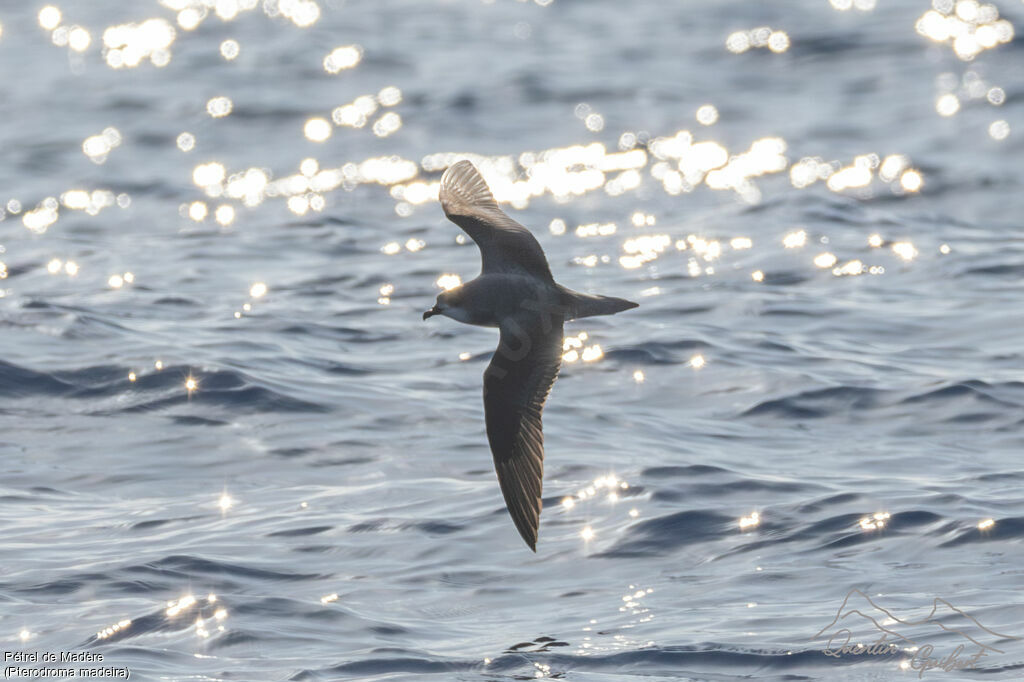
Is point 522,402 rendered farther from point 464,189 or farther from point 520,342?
point 464,189

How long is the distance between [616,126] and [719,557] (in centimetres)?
1373

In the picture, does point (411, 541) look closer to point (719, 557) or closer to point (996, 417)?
point (719, 557)

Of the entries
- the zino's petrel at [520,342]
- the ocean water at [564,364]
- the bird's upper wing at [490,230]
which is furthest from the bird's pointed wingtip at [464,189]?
the ocean water at [564,364]

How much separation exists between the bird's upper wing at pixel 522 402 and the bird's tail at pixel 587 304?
0.15m

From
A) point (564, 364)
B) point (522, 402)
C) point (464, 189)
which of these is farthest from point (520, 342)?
point (564, 364)

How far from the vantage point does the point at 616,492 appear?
37.4 feet

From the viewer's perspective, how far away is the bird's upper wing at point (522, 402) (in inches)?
364

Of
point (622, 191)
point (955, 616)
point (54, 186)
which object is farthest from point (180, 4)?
point (955, 616)

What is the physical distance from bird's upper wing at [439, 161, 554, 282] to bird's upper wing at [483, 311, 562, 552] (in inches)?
15.5

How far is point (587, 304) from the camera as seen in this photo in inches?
358

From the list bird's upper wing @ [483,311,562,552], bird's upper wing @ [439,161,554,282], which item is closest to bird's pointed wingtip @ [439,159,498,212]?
bird's upper wing @ [439,161,554,282]

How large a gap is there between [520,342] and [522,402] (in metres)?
0.39

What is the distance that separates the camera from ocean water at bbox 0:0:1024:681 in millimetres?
9477

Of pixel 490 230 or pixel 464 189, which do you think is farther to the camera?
pixel 464 189
